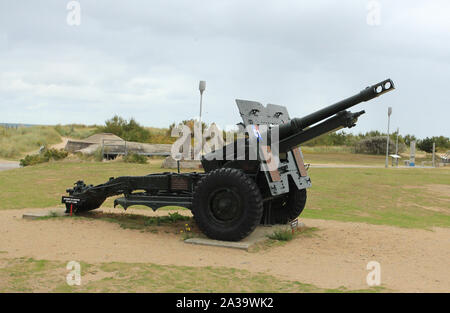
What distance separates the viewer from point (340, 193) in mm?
16375

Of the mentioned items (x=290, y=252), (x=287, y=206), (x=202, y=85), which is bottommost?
(x=290, y=252)

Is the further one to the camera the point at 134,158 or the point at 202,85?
the point at 134,158

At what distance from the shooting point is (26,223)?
9109 millimetres

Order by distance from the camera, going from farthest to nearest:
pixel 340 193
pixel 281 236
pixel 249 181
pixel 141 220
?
pixel 340 193, pixel 141 220, pixel 281 236, pixel 249 181

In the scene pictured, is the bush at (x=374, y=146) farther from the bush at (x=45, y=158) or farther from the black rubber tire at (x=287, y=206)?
the black rubber tire at (x=287, y=206)

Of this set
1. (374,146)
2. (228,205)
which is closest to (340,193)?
(228,205)

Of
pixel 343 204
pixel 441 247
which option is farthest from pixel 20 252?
pixel 343 204

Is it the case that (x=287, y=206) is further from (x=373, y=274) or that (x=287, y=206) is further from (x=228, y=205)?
(x=373, y=274)

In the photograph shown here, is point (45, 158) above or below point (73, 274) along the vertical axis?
above

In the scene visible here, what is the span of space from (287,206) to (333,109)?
2.53 m

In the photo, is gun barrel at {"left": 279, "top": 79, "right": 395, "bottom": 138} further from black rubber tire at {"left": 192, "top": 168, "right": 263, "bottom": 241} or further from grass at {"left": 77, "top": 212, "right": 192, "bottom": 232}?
grass at {"left": 77, "top": 212, "right": 192, "bottom": 232}

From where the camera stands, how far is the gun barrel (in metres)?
6.88
